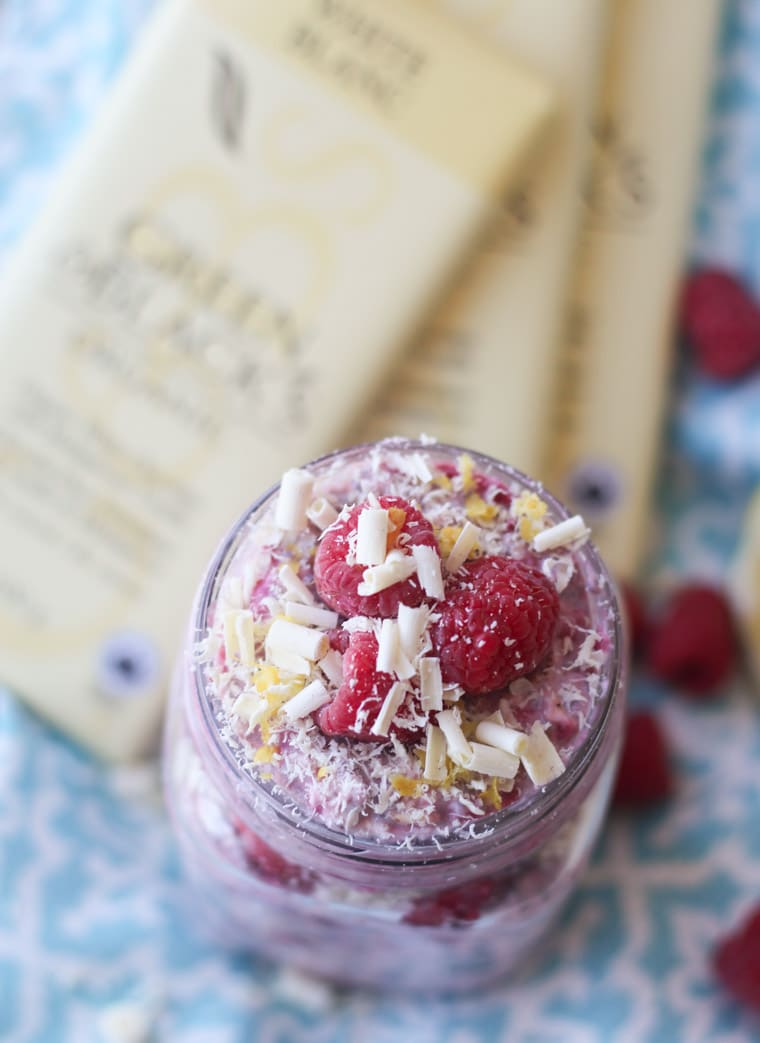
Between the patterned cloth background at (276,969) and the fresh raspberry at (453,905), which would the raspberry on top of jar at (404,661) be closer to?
the fresh raspberry at (453,905)

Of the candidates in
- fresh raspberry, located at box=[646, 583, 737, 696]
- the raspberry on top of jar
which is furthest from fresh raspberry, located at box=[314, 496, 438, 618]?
fresh raspberry, located at box=[646, 583, 737, 696]

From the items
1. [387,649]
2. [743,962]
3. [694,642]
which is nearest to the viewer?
[387,649]

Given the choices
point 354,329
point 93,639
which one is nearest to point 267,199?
point 354,329

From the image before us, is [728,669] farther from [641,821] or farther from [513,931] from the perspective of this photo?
[513,931]

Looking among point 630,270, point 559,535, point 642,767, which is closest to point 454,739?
point 559,535

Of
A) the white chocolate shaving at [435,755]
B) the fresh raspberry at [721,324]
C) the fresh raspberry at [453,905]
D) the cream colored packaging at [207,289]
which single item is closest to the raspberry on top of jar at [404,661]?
the white chocolate shaving at [435,755]

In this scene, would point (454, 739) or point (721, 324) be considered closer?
point (454, 739)

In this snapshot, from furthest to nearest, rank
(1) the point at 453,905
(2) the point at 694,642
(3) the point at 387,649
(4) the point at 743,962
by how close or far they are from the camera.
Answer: (2) the point at 694,642, (4) the point at 743,962, (1) the point at 453,905, (3) the point at 387,649

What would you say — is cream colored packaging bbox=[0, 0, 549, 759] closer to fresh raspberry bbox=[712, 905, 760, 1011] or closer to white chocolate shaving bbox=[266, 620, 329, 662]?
white chocolate shaving bbox=[266, 620, 329, 662]

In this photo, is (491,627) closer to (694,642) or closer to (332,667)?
(332,667)
